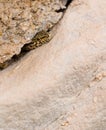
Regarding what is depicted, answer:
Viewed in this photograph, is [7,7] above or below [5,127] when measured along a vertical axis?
above

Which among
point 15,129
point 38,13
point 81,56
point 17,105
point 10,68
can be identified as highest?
point 38,13

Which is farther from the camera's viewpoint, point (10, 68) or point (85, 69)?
point (10, 68)

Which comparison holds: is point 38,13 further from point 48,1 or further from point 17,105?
point 17,105

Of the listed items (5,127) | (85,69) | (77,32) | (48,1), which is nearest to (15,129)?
(5,127)

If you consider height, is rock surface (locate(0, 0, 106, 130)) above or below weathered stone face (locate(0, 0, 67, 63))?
below

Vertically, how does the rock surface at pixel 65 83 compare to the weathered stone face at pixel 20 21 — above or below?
below
